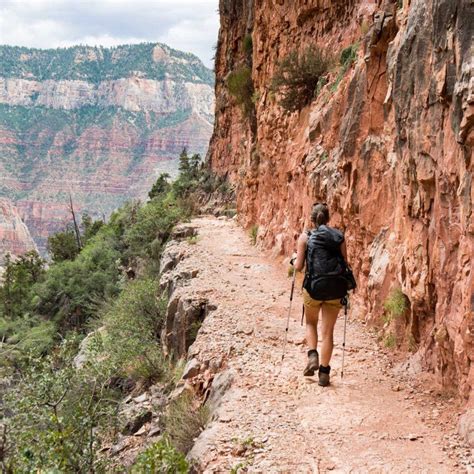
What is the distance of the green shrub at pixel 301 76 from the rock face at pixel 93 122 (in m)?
138

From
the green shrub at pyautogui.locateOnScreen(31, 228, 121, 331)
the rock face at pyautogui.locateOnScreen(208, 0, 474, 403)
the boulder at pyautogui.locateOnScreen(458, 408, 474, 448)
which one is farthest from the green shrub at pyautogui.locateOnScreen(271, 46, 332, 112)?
the green shrub at pyautogui.locateOnScreen(31, 228, 121, 331)

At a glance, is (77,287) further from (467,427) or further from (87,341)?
(467,427)

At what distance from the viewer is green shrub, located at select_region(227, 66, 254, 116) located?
21609 millimetres

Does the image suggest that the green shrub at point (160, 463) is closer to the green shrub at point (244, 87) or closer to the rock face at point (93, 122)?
the green shrub at point (244, 87)

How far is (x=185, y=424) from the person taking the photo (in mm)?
5418

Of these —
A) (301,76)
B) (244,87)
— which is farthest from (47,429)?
(244,87)

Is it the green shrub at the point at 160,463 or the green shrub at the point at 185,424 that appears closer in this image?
the green shrub at the point at 160,463

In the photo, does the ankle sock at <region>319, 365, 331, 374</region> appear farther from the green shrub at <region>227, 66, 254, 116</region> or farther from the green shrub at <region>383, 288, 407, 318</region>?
the green shrub at <region>227, 66, 254, 116</region>

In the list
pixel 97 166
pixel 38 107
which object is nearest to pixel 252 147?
pixel 97 166

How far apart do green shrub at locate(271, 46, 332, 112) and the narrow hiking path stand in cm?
725

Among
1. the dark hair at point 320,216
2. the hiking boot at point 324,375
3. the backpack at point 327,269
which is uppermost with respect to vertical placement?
the dark hair at point 320,216

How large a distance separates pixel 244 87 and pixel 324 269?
58.2ft

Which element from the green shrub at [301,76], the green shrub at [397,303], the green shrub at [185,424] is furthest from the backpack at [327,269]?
the green shrub at [301,76]

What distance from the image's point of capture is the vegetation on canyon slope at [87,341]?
4.92 metres
